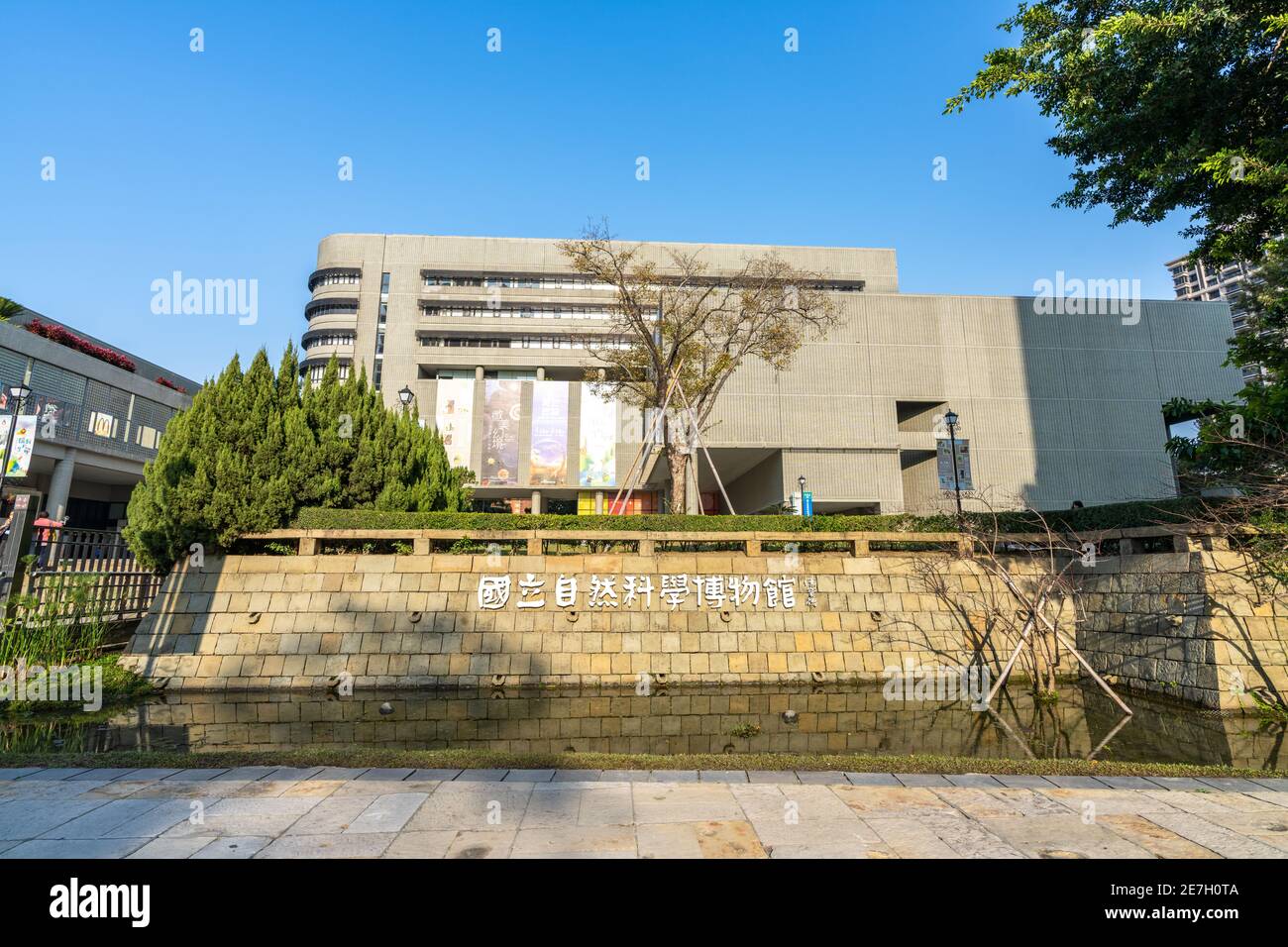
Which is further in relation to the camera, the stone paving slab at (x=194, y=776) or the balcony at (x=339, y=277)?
the balcony at (x=339, y=277)

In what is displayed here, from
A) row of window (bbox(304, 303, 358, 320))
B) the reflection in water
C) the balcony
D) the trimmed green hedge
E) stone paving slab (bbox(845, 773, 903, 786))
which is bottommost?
the reflection in water

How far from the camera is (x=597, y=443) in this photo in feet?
120

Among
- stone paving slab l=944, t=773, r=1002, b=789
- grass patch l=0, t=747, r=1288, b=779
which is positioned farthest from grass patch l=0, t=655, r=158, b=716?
stone paving slab l=944, t=773, r=1002, b=789

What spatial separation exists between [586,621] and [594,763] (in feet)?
22.6

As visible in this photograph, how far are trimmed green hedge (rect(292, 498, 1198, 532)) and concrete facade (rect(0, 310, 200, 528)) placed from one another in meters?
12.2

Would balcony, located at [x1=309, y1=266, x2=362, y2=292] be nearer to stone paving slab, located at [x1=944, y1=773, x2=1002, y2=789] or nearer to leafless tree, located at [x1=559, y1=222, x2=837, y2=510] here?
leafless tree, located at [x1=559, y1=222, x2=837, y2=510]

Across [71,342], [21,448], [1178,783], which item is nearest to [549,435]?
[71,342]

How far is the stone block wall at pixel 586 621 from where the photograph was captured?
12188mm

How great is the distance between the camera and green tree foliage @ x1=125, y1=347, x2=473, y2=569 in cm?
1307

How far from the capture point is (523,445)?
1441 inches

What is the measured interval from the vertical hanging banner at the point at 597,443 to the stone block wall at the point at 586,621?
22760mm

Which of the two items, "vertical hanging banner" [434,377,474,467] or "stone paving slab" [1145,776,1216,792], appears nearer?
"stone paving slab" [1145,776,1216,792]

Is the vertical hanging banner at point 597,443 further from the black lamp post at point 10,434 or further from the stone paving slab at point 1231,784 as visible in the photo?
the stone paving slab at point 1231,784

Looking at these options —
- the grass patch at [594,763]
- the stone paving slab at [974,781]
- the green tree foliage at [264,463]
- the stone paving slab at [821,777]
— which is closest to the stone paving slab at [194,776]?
the grass patch at [594,763]
